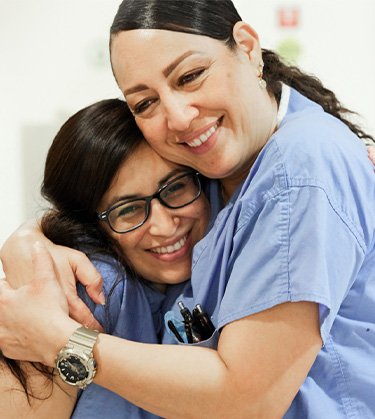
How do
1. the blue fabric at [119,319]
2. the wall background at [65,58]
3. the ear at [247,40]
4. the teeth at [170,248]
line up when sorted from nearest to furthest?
the ear at [247,40], the blue fabric at [119,319], the teeth at [170,248], the wall background at [65,58]

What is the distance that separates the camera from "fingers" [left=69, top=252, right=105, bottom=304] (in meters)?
1.43

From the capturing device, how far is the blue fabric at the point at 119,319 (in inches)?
57.3

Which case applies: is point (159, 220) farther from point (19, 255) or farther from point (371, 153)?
point (371, 153)

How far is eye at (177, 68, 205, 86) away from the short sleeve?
31cm

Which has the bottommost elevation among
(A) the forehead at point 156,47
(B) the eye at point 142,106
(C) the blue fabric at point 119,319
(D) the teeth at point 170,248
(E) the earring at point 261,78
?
(C) the blue fabric at point 119,319

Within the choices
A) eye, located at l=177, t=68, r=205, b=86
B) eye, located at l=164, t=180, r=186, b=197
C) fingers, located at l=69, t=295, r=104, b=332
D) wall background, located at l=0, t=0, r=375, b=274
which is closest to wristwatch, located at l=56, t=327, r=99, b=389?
fingers, located at l=69, t=295, r=104, b=332

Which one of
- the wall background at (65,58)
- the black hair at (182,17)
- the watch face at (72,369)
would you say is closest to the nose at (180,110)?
the black hair at (182,17)

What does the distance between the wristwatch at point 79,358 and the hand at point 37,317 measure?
0.6 inches

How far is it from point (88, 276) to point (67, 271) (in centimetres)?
5

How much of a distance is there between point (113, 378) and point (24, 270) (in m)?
0.34

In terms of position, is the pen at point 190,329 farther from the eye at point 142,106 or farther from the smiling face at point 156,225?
the eye at point 142,106

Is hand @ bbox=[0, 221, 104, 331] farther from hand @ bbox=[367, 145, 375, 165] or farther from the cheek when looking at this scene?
hand @ bbox=[367, 145, 375, 165]

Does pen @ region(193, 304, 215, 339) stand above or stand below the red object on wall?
below

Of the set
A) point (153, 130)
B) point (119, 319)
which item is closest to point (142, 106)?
point (153, 130)
